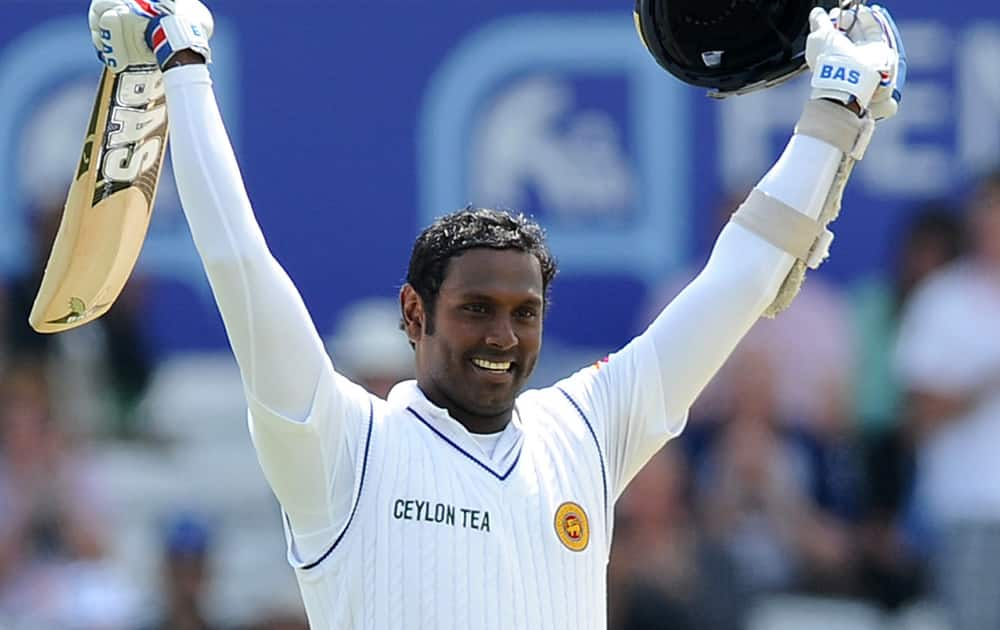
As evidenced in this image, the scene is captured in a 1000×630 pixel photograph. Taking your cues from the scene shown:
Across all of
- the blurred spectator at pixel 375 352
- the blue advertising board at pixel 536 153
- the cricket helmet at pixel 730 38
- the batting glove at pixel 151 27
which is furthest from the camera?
the blue advertising board at pixel 536 153

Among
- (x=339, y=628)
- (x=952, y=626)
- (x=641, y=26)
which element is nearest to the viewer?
(x=339, y=628)

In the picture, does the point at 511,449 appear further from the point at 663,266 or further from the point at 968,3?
the point at 968,3

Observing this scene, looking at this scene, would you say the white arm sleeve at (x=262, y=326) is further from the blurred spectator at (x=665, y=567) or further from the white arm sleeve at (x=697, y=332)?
the blurred spectator at (x=665, y=567)

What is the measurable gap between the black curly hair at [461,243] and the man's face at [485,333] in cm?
2

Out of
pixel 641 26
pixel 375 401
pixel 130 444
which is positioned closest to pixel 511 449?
pixel 375 401

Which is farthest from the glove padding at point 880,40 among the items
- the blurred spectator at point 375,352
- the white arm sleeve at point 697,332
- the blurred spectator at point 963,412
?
the blurred spectator at point 963,412

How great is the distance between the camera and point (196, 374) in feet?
26.5

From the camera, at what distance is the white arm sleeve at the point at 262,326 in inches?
144

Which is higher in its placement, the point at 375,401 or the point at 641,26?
the point at 641,26

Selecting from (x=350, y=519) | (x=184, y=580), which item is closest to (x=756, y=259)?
(x=350, y=519)

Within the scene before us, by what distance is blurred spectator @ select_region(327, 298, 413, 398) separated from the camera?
729 centimetres

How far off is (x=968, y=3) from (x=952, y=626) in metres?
2.43

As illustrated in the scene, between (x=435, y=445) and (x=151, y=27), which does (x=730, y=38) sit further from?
(x=151, y=27)

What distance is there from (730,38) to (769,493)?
3545 millimetres
